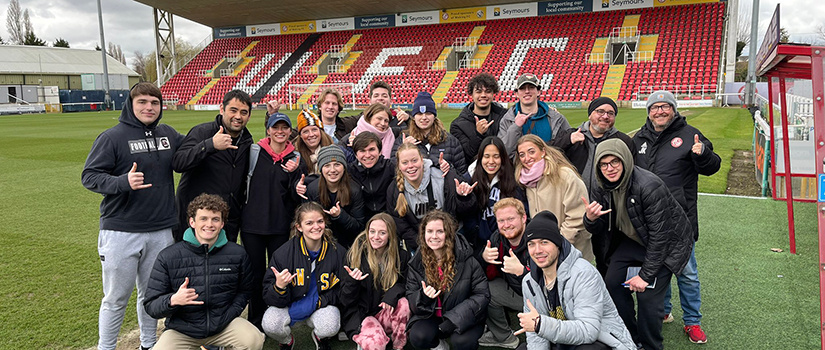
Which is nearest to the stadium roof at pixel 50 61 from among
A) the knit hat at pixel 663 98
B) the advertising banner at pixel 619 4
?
the advertising banner at pixel 619 4

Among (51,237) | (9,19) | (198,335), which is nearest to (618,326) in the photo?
(198,335)

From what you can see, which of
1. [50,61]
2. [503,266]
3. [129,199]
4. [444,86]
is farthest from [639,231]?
[50,61]

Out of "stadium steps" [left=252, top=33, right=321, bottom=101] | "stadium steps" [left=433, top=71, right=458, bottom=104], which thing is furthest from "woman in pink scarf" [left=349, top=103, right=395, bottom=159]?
"stadium steps" [left=252, top=33, right=321, bottom=101]

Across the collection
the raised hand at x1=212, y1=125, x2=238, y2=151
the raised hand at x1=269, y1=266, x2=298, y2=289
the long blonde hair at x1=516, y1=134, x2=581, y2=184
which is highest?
the raised hand at x1=212, y1=125, x2=238, y2=151

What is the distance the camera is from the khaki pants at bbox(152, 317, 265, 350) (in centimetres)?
344

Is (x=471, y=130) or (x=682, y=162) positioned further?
(x=471, y=130)

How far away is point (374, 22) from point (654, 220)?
3960 cm

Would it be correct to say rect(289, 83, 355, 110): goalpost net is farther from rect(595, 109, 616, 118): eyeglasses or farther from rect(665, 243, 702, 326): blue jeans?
rect(665, 243, 702, 326): blue jeans

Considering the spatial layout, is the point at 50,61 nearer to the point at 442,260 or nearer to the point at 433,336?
the point at 442,260

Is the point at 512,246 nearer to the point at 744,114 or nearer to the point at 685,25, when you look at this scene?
the point at 744,114

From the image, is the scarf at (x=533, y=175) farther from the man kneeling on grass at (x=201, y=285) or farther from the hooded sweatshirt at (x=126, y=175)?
the hooded sweatshirt at (x=126, y=175)

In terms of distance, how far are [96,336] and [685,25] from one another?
3496cm

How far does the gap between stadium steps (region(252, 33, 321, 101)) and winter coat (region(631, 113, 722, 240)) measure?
36038mm

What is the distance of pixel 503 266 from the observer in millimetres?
3715
